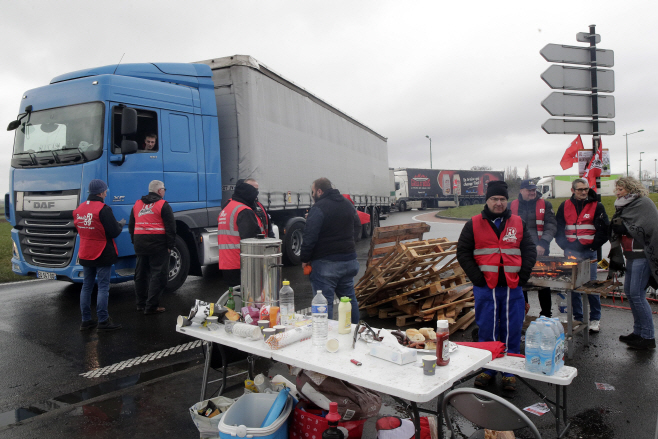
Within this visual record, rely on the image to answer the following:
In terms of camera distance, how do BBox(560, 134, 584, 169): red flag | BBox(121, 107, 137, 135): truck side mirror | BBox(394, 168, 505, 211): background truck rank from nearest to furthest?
BBox(560, 134, 584, 169): red flag → BBox(121, 107, 137, 135): truck side mirror → BBox(394, 168, 505, 211): background truck

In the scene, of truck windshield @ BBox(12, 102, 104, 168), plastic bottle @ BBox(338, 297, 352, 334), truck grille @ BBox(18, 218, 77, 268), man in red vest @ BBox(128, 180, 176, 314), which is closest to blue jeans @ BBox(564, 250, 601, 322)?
plastic bottle @ BBox(338, 297, 352, 334)

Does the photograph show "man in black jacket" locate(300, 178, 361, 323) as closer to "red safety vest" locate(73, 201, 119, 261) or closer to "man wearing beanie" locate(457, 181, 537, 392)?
"man wearing beanie" locate(457, 181, 537, 392)

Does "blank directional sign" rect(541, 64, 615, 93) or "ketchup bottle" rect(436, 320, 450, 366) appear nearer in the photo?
"ketchup bottle" rect(436, 320, 450, 366)

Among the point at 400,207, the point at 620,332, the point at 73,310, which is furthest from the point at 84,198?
the point at 400,207

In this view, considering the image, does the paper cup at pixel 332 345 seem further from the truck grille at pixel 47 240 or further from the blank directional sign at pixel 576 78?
the truck grille at pixel 47 240

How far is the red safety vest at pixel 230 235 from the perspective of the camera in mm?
5336

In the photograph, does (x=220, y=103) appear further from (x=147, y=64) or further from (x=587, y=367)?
(x=587, y=367)

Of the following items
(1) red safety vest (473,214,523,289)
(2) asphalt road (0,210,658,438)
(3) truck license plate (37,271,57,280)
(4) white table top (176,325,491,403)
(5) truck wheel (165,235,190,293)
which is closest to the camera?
(4) white table top (176,325,491,403)

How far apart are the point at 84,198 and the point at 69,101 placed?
1.66m

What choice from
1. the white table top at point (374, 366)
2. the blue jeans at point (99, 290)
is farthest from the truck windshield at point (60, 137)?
the white table top at point (374, 366)

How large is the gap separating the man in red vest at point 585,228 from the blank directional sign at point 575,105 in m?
1.15

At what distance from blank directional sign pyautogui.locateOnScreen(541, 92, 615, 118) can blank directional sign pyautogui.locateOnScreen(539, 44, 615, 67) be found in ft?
1.42

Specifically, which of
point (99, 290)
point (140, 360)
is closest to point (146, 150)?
point (99, 290)

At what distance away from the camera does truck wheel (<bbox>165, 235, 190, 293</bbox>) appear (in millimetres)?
7835
